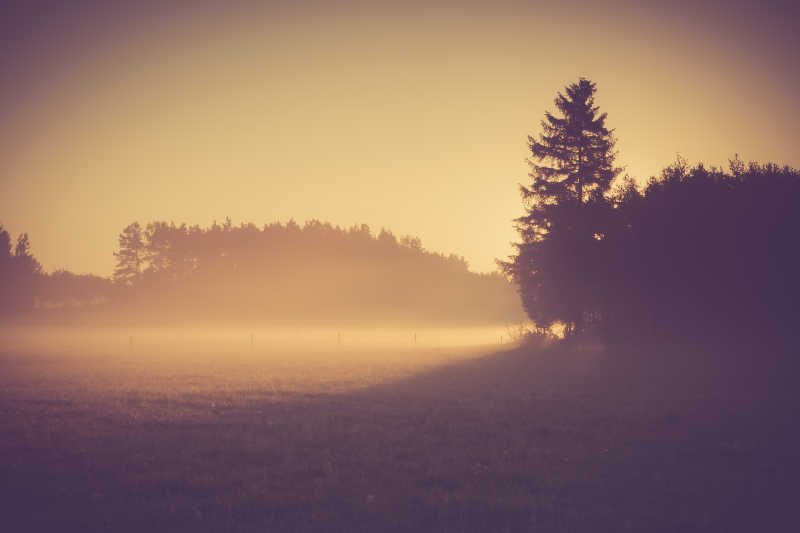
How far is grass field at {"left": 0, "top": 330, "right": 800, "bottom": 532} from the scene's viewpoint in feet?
23.6

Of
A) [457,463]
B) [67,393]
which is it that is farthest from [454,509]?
[67,393]

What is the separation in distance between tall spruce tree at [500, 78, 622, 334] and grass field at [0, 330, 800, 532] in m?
13.0

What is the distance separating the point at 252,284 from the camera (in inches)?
4031

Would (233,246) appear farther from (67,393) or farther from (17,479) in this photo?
(17,479)

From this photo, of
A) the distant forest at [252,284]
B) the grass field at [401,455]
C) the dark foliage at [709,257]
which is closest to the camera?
the grass field at [401,455]

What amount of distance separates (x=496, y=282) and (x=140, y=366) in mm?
109462

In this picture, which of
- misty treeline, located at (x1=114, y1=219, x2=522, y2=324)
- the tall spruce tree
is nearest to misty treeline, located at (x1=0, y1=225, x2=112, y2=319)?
misty treeline, located at (x1=114, y1=219, x2=522, y2=324)

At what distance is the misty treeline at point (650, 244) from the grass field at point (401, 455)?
24.8 feet

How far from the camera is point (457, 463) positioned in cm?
959

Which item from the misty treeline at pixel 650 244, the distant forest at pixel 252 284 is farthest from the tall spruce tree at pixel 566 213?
the distant forest at pixel 252 284

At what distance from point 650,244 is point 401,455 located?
84.1 ft

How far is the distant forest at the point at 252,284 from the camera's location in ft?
316

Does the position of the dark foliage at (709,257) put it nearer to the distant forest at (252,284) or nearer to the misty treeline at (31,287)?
the distant forest at (252,284)

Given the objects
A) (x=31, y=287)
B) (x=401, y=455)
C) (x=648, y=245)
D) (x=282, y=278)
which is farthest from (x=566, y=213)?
(x=31, y=287)
